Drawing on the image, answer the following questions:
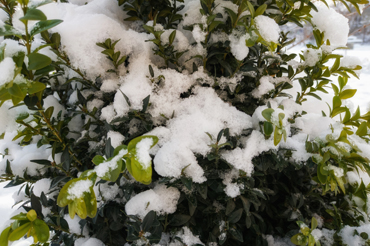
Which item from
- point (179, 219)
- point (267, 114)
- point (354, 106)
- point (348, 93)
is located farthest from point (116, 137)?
point (354, 106)

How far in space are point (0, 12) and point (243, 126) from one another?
0.98 metres

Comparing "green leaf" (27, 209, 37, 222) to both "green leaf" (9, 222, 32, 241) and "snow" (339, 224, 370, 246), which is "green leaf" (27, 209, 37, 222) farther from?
"snow" (339, 224, 370, 246)

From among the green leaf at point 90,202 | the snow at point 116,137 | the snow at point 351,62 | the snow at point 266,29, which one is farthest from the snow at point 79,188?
the snow at point 351,62

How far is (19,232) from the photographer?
0.54 m

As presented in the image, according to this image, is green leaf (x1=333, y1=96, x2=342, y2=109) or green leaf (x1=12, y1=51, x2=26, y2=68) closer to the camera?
green leaf (x1=12, y1=51, x2=26, y2=68)

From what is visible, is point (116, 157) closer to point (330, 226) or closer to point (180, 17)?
point (180, 17)

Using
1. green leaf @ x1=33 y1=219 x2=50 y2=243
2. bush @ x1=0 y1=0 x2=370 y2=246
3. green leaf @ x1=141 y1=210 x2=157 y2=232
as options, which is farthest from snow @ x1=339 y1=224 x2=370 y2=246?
green leaf @ x1=33 y1=219 x2=50 y2=243

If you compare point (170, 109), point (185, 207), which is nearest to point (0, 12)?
point (170, 109)

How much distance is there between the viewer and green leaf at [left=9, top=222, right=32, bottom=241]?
1.71 feet

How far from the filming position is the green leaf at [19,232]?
52cm

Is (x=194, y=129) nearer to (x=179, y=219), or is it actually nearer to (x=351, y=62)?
(x=179, y=219)

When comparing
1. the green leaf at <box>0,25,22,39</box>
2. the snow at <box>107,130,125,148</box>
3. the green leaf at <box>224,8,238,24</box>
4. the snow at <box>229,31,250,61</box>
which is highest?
the green leaf at <box>0,25,22,39</box>

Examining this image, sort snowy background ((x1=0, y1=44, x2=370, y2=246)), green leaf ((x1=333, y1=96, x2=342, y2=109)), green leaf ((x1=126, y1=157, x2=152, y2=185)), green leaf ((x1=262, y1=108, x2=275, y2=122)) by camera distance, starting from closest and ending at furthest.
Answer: green leaf ((x1=126, y1=157, x2=152, y2=185)), green leaf ((x1=262, y1=108, x2=275, y2=122)), green leaf ((x1=333, y1=96, x2=342, y2=109)), snowy background ((x1=0, y1=44, x2=370, y2=246))

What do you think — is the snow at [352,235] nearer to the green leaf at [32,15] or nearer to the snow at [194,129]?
the snow at [194,129]
